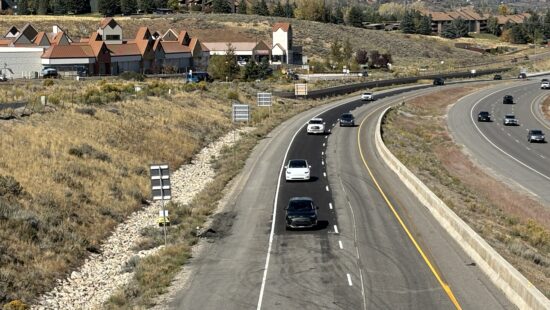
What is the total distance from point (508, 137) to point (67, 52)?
69.3 metres

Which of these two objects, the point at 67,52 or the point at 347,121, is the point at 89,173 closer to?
the point at 347,121

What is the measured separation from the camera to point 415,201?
1657 inches

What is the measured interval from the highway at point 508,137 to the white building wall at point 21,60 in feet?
214

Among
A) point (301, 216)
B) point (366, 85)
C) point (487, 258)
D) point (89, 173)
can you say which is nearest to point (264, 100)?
point (89, 173)

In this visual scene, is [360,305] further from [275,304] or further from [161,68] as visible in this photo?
[161,68]

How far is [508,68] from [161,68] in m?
92.0

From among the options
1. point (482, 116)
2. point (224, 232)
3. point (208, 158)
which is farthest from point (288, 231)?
point (482, 116)

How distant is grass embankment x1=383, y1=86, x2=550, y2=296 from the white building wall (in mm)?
57567

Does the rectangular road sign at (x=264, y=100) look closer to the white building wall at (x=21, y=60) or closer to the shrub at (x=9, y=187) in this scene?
the shrub at (x=9, y=187)

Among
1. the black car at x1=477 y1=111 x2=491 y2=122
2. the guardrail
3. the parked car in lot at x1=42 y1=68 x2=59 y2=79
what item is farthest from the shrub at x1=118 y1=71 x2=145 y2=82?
the black car at x1=477 y1=111 x2=491 y2=122

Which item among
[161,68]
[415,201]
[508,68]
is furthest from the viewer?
[508,68]

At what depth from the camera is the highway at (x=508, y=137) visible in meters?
61.7

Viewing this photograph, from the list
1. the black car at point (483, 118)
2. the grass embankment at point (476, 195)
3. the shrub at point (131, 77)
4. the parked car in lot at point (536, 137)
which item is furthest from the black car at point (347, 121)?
the shrub at point (131, 77)

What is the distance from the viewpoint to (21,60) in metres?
114
